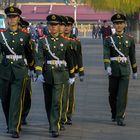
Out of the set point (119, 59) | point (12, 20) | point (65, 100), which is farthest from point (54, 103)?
point (119, 59)

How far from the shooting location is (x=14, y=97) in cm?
997

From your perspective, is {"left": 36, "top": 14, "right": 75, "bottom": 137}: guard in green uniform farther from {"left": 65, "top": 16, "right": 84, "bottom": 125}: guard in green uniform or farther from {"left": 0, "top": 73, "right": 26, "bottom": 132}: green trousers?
{"left": 65, "top": 16, "right": 84, "bottom": 125}: guard in green uniform

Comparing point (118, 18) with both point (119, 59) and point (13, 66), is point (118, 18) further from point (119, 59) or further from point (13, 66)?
point (13, 66)

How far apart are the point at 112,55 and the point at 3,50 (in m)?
2.09

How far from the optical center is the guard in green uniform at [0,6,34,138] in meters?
9.95

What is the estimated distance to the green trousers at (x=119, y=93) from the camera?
11.1 metres

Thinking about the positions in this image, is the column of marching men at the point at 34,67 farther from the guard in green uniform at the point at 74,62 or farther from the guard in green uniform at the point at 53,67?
the guard in green uniform at the point at 74,62

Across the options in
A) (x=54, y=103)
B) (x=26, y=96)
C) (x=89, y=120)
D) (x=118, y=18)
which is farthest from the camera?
(x=89, y=120)

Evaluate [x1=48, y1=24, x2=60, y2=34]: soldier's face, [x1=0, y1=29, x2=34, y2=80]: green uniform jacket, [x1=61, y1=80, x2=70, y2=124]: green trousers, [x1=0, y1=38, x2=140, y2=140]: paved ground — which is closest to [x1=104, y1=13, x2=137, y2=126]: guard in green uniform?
[x1=0, y1=38, x2=140, y2=140]: paved ground

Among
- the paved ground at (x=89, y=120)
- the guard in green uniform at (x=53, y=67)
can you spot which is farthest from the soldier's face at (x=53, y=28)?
the paved ground at (x=89, y=120)

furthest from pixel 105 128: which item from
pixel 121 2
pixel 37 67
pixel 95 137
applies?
pixel 121 2

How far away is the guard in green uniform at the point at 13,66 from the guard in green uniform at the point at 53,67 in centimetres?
30

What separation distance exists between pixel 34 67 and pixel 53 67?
0.38 m

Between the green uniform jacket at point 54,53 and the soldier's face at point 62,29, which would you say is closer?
the green uniform jacket at point 54,53
